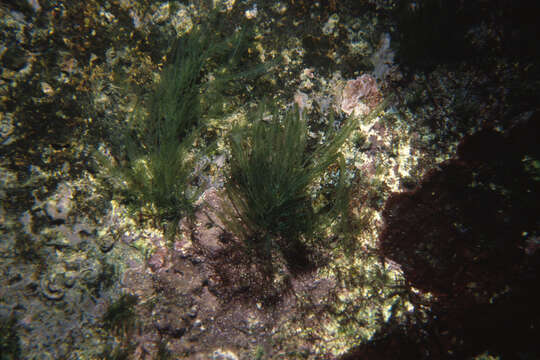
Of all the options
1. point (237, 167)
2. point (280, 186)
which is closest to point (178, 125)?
point (237, 167)

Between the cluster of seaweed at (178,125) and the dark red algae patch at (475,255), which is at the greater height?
the cluster of seaweed at (178,125)

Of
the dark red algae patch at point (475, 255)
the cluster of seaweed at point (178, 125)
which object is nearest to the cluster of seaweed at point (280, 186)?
the cluster of seaweed at point (178, 125)

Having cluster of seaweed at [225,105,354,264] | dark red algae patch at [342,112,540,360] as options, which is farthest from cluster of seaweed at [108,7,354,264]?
dark red algae patch at [342,112,540,360]

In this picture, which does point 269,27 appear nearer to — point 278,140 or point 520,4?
point 278,140

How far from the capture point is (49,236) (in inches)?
96.6

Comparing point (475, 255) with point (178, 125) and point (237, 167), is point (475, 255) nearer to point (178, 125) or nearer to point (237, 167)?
point (237, 167)

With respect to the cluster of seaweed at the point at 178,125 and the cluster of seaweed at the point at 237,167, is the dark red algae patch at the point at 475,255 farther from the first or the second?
the cluster of seaweed at the point at 178,125

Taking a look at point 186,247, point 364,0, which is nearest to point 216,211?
point 186,247

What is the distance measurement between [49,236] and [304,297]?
251 centimetres

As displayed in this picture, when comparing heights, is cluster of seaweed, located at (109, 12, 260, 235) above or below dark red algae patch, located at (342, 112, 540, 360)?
above

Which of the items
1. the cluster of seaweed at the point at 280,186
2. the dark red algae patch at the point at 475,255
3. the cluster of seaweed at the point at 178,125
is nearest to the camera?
the dark red algae patch at the point at 475,255

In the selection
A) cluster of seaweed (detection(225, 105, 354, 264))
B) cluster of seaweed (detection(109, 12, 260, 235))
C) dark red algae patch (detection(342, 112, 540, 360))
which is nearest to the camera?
dark red algae patch (detection(342, 112, 540, 360))

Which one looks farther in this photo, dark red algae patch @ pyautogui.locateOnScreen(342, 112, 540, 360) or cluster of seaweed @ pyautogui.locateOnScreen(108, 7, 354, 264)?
cluster of seaweed @ pyautogui.locateOnScreen(108, 7, 354, 264)

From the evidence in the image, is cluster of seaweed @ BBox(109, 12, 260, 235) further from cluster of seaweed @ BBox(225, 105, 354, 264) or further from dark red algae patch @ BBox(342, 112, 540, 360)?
dark red algae patch @ BBox(342, 112, 540, 360)
